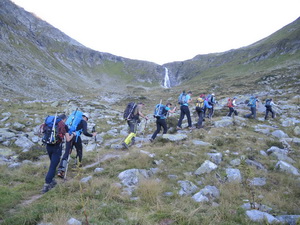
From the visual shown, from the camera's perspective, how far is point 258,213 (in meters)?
3.82

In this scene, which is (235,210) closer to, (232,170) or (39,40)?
(232,170)

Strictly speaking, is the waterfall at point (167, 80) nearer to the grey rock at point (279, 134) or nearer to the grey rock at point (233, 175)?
the grey rock at point (279, 134)

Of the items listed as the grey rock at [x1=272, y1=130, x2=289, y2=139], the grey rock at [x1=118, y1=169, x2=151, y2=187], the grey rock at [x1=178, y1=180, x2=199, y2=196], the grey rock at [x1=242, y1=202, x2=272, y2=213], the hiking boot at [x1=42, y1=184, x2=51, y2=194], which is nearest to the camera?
the grey rock at [x1=242, y1=202, x2=272, y2=213]

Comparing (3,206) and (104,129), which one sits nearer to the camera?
(3,206)

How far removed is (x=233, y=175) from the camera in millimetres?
5828

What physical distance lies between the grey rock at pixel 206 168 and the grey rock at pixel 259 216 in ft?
7.38

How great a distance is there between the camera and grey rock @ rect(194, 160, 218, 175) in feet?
20.1

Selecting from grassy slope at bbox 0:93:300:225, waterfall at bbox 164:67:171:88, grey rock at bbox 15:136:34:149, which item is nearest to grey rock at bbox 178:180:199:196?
grassy slope at bbox 0:93:300:225

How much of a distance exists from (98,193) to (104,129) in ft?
33.1

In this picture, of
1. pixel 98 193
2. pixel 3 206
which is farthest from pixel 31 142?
pixel 98 193

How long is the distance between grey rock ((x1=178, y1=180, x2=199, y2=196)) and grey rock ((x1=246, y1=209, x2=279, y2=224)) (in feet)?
5.01

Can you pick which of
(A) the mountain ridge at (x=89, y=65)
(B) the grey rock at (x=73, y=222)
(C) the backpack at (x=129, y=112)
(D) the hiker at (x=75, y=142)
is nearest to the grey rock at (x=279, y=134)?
(C) the backpack at (x=129, y=112)

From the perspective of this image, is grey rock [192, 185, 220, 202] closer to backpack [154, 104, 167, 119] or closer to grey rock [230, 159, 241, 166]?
grey rock [230, 159, 241, 166]

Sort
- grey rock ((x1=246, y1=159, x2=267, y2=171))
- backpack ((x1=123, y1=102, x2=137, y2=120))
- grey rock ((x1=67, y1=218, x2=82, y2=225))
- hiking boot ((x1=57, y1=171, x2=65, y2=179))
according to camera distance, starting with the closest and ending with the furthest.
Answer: grey rock ((x1=67, y1=218, x2=82, y2=225)), hiking boot ((x1=57, y1=171, x2=65, y2=179)), grey rock ((x1=246, y1=159, x2=267, y2=171)), backpack ((x1=123, y1=102, x2=137, y2=120))
